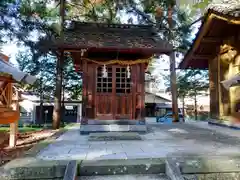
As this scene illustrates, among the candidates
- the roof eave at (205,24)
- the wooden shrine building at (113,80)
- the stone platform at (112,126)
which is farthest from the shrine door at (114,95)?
the roof eave at (205,24)

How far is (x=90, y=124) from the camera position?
779cm

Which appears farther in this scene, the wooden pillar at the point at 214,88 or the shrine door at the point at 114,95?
the wooden pillar at the point at 214,88

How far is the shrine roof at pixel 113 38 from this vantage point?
755 centimetres

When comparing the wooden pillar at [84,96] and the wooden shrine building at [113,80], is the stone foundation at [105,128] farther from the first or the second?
the wooden pillar at [84,96]

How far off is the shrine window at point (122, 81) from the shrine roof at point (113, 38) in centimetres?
99

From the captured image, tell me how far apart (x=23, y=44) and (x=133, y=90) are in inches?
283

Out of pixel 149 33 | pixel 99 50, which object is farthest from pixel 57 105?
pixel 149 33

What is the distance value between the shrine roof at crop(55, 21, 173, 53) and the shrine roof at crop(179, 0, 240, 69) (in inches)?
78.4

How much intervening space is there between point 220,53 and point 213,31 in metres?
1.04

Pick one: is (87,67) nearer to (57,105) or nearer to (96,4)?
(57,105)

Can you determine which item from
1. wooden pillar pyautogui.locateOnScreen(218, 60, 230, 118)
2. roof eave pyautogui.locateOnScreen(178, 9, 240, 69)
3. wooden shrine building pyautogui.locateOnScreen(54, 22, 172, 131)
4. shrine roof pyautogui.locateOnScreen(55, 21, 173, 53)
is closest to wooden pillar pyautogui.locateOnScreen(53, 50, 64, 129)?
shrine roof pyautogui.locateOnScreen(55, 21, 173, 53)

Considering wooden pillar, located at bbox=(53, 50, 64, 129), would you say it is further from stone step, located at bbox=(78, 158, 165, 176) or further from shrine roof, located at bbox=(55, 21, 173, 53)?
stone step, located at bbox=(78, 158, 165, 176)

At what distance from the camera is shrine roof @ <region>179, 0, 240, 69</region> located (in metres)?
7.26

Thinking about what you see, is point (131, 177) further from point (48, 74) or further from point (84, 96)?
point (48, 74)
